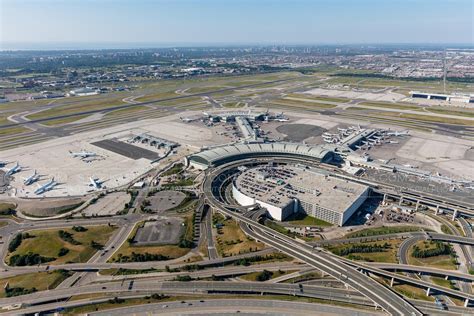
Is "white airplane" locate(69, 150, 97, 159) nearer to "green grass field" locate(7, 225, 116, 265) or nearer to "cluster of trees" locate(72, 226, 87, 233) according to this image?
"green grass field" locate(7, 225, 116, 265)

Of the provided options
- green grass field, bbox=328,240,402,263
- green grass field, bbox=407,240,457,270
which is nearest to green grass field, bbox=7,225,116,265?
green grass field, bbox=328,240,402,263

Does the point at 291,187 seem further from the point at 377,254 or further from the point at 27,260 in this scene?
the point at 27,260

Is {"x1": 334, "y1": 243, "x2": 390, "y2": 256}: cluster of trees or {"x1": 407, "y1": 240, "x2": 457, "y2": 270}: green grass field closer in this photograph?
{"x1": 407, "y1": 240, "x2": 457, "y2": 270}: green grass field

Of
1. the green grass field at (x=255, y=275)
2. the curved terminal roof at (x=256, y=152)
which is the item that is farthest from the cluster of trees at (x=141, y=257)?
the curved terminal roof at (x=256, y=152)

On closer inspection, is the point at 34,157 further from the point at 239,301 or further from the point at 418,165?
the point at 418,165

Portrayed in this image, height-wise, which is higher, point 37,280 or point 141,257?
point 141,257

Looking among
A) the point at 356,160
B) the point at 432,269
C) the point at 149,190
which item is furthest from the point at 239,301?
the point at 356,160

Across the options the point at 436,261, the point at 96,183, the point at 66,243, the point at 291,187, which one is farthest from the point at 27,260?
the point at 436,261
